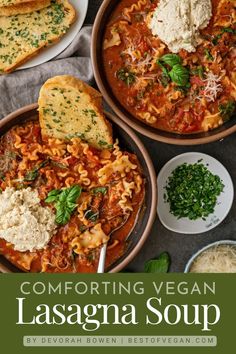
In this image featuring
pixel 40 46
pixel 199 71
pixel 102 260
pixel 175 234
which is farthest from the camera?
pixel 175 234

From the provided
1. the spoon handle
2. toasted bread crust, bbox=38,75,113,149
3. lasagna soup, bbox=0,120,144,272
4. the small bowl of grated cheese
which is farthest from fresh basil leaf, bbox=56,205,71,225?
the small bowl of grated cheese

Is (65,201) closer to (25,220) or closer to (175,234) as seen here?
(25,220)

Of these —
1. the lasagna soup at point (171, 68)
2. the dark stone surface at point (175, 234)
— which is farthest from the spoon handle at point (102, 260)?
the lasagna soup at point (171, 68)

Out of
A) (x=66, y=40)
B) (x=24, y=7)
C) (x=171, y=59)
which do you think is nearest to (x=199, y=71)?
(x=171, y=59)

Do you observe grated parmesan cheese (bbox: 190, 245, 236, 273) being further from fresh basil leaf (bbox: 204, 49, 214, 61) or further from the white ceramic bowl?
the white ceramic bowl

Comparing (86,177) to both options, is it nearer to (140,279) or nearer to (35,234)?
(35,234)

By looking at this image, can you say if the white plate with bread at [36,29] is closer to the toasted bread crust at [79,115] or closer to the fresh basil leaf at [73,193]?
the toasted bread crust at [79,115]
